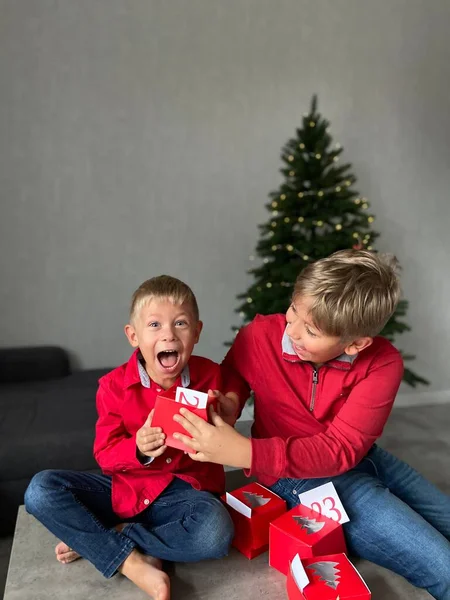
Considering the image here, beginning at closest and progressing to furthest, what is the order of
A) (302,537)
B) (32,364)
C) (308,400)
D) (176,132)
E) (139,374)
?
(302,537) → (139,374) → (308,400) → (32,364) → (176,132)

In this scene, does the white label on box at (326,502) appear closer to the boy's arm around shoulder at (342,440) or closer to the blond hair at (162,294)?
the boy's arm around shoulder at (342,440)

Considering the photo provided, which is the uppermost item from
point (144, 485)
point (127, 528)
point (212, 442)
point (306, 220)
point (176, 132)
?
point (176, 132)

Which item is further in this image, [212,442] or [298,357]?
[298,357]

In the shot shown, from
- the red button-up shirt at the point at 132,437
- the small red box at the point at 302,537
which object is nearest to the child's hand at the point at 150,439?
the red button-up shirt at the point at 132,437

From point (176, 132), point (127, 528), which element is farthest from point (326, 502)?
point (176, 132)

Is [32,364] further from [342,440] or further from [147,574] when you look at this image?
[342,440]

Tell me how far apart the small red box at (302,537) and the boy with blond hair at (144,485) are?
0.13 metres

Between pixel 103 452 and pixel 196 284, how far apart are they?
6.33 ft

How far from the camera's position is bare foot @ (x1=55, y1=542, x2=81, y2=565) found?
1356 mm

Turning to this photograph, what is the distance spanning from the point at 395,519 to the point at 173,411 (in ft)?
2.22

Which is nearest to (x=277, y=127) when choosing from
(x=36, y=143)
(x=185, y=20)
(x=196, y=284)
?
(x=185, y=20)

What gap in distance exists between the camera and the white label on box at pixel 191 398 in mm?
1233

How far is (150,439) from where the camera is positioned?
1.24 metres

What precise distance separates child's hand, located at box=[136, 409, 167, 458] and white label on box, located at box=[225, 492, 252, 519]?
0.31 metres
